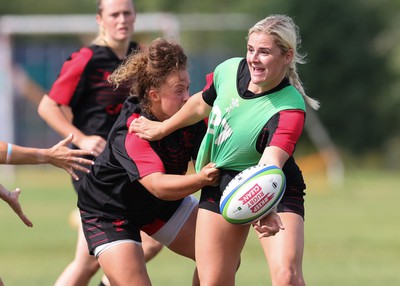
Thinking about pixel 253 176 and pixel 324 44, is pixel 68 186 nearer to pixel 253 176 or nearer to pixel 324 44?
pixel 324 44

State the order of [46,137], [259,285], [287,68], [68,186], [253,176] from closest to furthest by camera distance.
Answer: [253,176] → [287,68] → [259,285] → [68,186] → [46,137]

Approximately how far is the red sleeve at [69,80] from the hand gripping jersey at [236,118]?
1.98 meters

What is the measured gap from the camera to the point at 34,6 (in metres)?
45.2

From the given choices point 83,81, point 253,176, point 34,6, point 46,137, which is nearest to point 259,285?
point 83,81

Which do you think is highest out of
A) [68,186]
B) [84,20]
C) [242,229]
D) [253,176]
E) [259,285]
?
[253,176]

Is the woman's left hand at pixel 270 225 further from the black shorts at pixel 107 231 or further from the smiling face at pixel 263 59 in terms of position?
the black shorts at pixel 107 231

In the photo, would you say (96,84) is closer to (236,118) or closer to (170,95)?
(170,95)

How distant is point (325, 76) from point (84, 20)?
291 inches

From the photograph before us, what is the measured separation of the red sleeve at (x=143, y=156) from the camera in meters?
5.69

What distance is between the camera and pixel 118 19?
747 centimetres

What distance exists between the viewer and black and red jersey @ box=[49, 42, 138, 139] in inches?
295

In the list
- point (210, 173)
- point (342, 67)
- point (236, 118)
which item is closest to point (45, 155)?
point (210, 173)

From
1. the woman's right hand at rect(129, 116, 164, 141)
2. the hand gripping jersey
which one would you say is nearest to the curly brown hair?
the woman's right hand at rect(129, 116, 164, 141)

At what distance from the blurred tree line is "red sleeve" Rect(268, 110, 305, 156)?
2391cm
